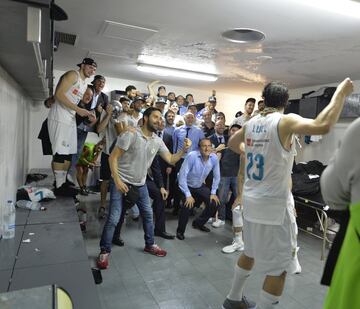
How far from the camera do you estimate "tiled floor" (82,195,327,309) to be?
228 cm

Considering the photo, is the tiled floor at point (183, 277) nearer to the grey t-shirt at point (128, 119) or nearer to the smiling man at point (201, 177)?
the smiling man at point (201, 177)

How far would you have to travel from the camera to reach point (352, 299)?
2.56ft

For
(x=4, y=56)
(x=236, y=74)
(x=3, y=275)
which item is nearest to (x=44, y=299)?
(x=3, y=275)

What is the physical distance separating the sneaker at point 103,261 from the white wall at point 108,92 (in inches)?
160

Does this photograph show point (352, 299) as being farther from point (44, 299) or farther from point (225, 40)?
point (225, 40)

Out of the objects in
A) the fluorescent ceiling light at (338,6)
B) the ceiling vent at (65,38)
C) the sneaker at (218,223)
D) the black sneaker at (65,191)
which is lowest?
the sneaker at (218,223)

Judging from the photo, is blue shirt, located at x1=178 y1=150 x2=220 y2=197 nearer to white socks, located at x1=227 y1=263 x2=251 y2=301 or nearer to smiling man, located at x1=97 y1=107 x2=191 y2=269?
smiling man, located at x1=97 y1=107 x2=191 y2=269

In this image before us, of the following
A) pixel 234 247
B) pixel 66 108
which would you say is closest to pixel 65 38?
pixel 66 108

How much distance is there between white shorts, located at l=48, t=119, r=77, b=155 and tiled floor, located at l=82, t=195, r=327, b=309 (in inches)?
42.3

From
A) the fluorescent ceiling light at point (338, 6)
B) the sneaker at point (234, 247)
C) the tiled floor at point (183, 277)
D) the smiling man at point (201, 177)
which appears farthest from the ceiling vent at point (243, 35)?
the tiled floor at point (183, 277)

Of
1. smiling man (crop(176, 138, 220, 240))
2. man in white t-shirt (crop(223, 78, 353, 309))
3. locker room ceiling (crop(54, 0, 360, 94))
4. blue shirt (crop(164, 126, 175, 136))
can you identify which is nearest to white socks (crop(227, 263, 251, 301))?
man in white t-shirt (crop(223, 78, 353, 309))

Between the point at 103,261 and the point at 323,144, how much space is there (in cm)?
491

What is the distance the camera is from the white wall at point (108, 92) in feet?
19.6

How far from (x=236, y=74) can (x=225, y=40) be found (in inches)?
78.9
